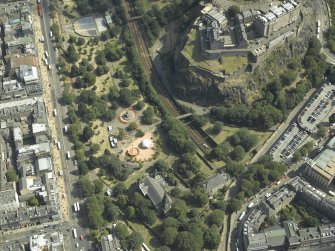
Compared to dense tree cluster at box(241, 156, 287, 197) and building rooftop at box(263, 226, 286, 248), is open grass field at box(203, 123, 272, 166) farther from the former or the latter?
building rooftop at box(263, 226, 286, 248)

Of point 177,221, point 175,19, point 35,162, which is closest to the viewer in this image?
point 177,221

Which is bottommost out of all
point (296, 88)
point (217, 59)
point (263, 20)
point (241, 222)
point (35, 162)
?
point (241, 222)

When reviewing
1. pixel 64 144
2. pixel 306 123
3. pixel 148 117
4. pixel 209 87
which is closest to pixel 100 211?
pixel 64 144

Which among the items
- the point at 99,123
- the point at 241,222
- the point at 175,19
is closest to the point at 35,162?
the point at 99,123

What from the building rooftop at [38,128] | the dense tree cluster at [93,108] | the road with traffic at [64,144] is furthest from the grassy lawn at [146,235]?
the building rooftop at [38,128]

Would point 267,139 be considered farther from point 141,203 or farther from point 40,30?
point 40,30

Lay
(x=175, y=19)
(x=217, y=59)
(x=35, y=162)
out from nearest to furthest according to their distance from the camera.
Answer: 1. (x=35, y=162)
2. (x=217, y=59)
3. (x=175, y=19)
